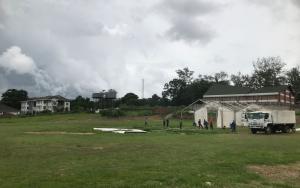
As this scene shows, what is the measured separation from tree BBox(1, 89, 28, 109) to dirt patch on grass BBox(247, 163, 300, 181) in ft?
611

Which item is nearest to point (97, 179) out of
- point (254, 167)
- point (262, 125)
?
point (254, 167)

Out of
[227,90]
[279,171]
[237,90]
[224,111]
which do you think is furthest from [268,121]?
[227,90]

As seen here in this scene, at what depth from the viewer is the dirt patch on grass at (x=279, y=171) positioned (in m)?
16.3

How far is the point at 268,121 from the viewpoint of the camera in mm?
54469

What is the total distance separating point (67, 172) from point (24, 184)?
275cm

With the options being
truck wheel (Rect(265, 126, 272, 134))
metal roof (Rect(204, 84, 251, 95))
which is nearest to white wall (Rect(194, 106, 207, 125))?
truck wheel (Rect(265, 126, 272, 134))

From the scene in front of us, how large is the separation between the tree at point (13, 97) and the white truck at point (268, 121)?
15737 centimetres

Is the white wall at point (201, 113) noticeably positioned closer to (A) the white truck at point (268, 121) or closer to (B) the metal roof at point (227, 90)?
(A) the white truck at point (268, 121)

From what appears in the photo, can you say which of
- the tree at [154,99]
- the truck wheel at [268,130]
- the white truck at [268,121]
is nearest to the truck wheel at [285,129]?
the white truck at [268,121]

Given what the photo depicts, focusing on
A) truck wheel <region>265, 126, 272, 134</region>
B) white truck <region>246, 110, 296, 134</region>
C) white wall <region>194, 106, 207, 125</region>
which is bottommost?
truck wheel <region>265, 126, 272, 134</region>

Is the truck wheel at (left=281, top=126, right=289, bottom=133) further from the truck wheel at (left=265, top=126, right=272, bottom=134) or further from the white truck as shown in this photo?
the truck wheel at (left=265, top=126, right=272, bottom=134)

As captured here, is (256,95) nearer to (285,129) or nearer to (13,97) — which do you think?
(285,129)

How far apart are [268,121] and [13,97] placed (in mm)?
160442

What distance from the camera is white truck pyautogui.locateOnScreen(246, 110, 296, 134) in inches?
2137
